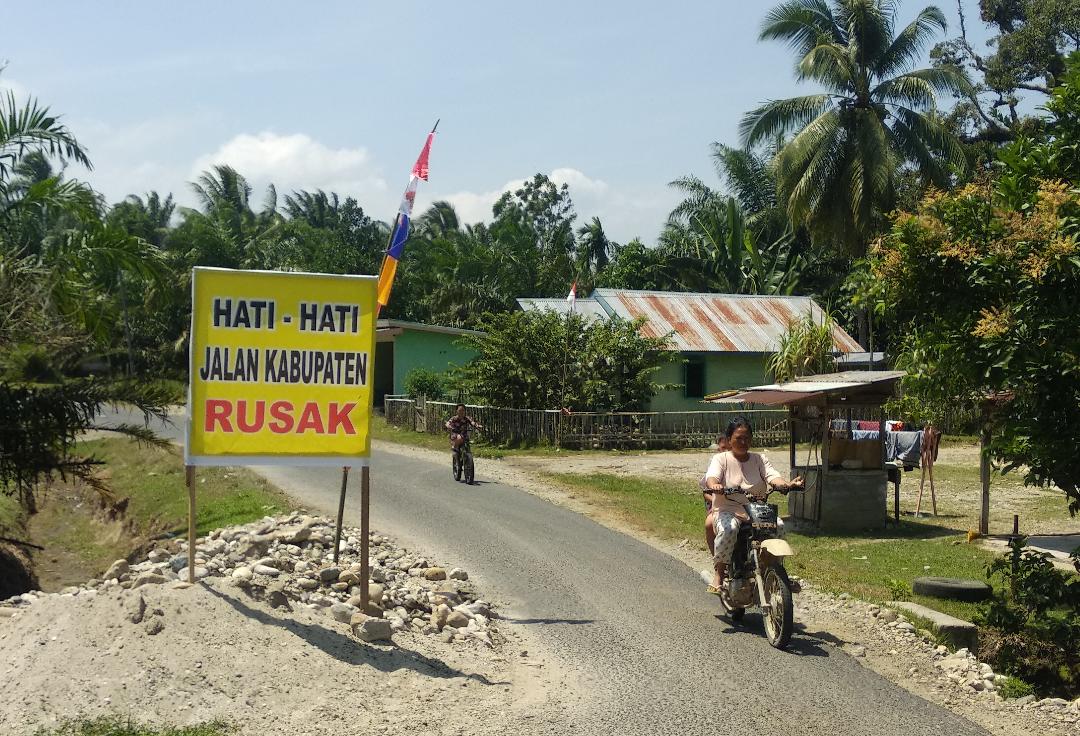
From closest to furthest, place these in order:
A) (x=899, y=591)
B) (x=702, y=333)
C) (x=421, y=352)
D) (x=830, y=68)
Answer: (x=899, y=591), (x=830, y=68), (x=702, y=333), (x=421, y=352)

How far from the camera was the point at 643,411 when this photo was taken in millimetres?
29797

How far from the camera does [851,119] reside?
106 feet

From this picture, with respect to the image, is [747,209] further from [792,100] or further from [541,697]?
[541,697]

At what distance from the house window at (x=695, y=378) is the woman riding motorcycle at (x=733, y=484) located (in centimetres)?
2343

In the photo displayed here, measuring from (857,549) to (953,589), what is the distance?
3.20 metres

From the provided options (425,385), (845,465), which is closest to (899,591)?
(845,465)

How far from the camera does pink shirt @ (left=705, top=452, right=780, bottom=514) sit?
9156 mm

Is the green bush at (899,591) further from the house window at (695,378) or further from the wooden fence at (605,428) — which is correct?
the house window at (695,378)

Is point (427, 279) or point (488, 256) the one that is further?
point (427, 279)

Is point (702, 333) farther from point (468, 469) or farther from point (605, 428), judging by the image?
point (468, 469)

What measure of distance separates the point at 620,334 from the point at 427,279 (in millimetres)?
25436

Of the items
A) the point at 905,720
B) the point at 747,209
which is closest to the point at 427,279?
the point at 747,209

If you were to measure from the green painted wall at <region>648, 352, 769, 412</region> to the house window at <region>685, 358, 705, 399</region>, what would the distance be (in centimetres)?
12

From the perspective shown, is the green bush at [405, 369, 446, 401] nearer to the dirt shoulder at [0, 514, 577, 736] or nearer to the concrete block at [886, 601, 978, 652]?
the dirt shoulder at [0, 514, 577, 736]
